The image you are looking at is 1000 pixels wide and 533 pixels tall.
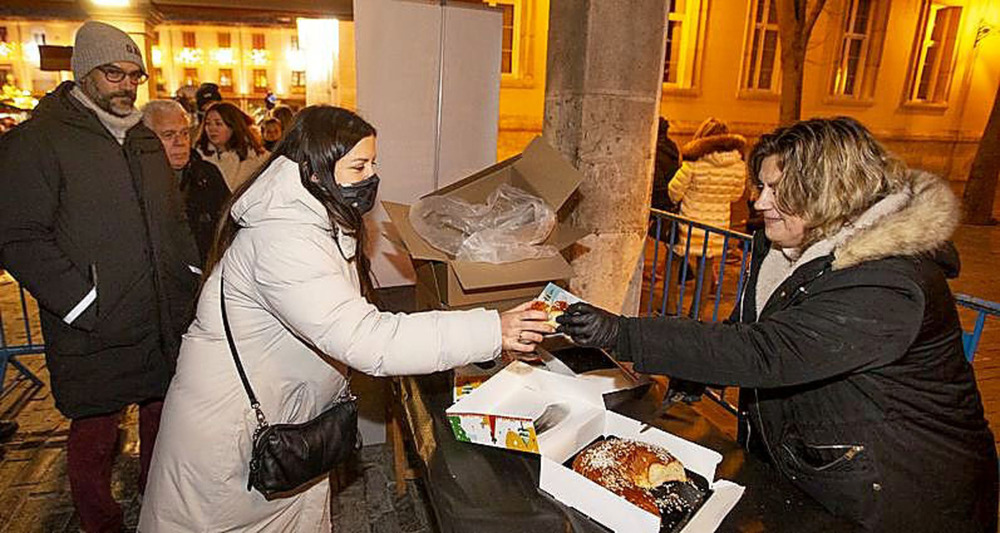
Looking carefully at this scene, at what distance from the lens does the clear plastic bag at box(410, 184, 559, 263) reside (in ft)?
6.84

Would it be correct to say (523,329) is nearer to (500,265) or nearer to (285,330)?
(500,265)

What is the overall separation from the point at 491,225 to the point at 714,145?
378 centimetres

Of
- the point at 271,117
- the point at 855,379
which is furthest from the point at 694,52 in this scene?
the point at 855,379

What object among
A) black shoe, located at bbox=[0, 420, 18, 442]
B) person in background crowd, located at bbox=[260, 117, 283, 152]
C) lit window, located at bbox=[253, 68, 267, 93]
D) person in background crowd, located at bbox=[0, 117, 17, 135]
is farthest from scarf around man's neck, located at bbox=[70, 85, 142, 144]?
lit window, located at bbox=[253, 68, 267, 93]

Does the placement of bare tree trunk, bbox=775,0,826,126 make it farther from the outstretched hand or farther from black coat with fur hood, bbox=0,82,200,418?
black coat with fur hood, bbox=0,82,200,418

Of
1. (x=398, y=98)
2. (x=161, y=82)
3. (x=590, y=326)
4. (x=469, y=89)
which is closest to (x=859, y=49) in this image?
(x=469, y=89)

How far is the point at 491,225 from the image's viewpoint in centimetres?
226

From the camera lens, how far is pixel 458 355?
156 cm

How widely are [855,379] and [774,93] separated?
47.3ft

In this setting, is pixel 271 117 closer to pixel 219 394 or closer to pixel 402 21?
pixel 402 21

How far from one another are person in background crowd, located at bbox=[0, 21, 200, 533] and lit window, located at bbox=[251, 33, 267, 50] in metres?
19.8

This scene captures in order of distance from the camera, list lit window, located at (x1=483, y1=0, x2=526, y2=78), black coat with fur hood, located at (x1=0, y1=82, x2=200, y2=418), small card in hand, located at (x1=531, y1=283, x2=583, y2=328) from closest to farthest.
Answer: small card in hand, located at (x1=531, y1=283, x2=583, y2=328) → black coat with fur hood, located at (x1=0, y1=82, x2=200, y2=418) → lit window, located at (x1=483, y1=0, x2=526, y2=78)

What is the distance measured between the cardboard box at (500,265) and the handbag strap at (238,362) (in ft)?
1.98

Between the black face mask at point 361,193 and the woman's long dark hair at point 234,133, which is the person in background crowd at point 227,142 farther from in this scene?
the black face mask at point 361,193
